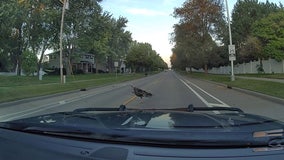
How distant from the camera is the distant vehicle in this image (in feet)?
9.32

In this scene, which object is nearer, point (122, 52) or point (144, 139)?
point (144, 139)

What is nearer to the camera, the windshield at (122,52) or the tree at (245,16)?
the windshield at (122,52)

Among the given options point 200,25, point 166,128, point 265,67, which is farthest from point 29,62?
point 166,128

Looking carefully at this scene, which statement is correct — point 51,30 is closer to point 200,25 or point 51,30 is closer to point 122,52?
point 200,25

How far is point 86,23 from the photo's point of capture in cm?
7256

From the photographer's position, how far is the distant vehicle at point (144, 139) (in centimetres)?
284

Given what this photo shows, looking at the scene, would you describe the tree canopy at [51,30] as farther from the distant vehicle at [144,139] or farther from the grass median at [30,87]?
the distant vehicle at [144,139]

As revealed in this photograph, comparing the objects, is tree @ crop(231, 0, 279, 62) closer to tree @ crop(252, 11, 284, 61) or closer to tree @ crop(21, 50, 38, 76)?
tree @ crop(252, 11, 284, 61)

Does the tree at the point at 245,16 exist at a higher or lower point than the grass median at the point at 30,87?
higher

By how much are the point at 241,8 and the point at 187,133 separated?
86.7m

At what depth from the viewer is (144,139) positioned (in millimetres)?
2922

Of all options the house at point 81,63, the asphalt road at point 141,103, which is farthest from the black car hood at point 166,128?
the house at point 81,63

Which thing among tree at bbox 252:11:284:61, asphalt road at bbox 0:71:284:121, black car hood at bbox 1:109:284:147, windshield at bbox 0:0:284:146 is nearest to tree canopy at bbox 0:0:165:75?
windshield at bbox 0:0:284:146

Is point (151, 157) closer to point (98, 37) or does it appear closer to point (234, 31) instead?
point (98, 37)
